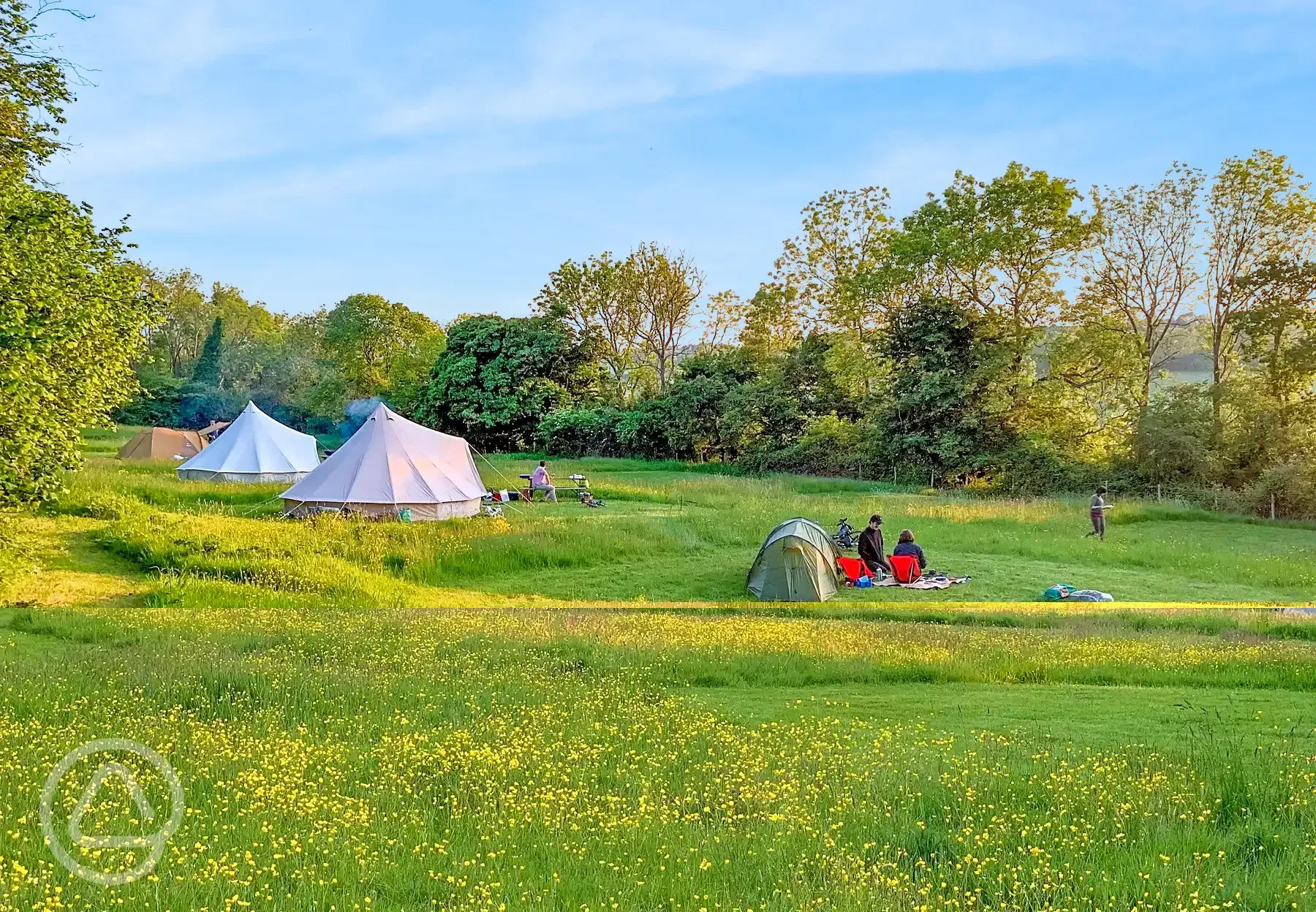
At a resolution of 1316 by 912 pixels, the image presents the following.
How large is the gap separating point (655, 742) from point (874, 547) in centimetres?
1608

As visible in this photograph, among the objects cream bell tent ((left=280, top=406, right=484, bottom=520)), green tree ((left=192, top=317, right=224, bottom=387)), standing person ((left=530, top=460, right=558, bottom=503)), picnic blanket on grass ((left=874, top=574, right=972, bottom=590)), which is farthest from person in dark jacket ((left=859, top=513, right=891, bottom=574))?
green tree ((left=192, top=317, right=224, bottom=387))

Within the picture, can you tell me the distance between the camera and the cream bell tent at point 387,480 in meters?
28.4

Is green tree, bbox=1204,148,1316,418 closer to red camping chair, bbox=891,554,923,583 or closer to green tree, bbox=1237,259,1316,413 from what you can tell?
green tree, bbox=1237,259,1316,413

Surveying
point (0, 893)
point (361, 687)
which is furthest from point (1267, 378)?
point (0, 893)

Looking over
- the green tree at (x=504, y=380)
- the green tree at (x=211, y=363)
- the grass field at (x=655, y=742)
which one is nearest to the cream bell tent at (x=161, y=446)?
the green tree at (x=504, y=380)

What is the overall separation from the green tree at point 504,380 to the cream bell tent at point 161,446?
18.3 meters

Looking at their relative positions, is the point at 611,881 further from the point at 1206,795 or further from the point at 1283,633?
the point at 1283,633

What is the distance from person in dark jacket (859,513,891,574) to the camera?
75.5ft

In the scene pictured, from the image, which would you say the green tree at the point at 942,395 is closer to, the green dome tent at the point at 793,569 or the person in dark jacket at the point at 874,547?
the person in dark jacket at the point at 874,547

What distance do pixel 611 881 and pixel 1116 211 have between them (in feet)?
172

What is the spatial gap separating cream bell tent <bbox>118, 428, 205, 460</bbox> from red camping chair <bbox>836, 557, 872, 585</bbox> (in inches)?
1486

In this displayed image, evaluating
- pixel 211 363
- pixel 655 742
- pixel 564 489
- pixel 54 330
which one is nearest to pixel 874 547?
pixel 564 489

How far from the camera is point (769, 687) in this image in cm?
1120

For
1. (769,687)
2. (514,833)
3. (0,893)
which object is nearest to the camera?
(0,893)
